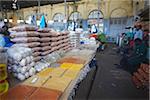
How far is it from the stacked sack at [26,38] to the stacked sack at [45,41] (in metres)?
0.15

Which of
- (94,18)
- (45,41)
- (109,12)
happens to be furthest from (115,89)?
(94,18)

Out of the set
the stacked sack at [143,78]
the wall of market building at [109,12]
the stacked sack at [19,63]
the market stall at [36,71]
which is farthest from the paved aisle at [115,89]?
the wall of market building at [109,12]

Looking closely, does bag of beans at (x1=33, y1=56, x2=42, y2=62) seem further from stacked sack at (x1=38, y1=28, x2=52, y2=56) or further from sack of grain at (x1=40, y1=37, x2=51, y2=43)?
sack of grain at (x1=40, y1=37, x2=51, y2=43)

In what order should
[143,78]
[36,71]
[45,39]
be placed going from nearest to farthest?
[36,71]
[45,39]
[143,78]

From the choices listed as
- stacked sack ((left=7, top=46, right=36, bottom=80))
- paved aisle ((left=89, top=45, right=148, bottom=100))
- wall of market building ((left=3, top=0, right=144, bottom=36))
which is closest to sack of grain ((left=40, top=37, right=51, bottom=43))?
stacked sack ((left=7, top=46, right=36, bottom=80))

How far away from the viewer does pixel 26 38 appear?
2244 mm

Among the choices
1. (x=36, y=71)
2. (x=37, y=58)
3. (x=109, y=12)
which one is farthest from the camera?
(x=109, y=12)

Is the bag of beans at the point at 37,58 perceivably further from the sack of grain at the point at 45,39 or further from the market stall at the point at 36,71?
the sack of grain at the point at 45,39

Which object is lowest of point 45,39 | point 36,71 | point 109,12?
point 36,71

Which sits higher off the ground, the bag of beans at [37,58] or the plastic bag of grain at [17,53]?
the plastic bag of grain at [17,53]

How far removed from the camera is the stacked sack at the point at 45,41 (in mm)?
2636

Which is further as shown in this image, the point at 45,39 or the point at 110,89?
the point at 110,89

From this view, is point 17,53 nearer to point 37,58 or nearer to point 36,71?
point 36,71

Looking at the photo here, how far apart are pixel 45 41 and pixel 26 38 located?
0.53 meters
